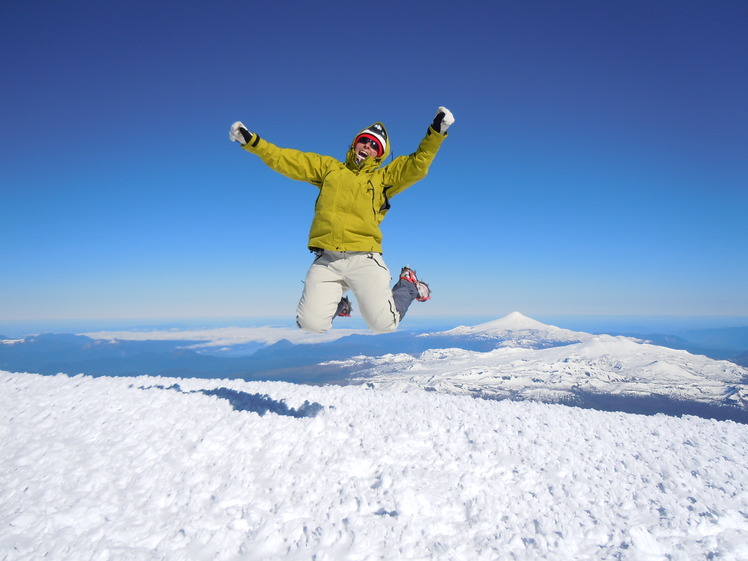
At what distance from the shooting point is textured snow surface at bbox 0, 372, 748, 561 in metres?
3.03

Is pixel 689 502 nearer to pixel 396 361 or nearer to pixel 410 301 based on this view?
pixel 410 301

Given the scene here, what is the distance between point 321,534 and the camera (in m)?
3.07

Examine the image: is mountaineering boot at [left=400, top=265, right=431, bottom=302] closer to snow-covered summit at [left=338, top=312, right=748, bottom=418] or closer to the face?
the face

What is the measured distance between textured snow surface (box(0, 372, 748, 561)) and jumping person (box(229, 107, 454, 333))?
1764 mm

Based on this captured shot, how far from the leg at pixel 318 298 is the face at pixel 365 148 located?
1.53 meters

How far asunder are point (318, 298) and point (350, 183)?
63.8 inches

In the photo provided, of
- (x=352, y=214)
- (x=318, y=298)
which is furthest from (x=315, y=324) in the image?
(x=352, y=214)

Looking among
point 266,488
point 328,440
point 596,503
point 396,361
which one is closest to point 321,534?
point 266,488

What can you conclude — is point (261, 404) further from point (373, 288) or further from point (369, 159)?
point (369, 159)

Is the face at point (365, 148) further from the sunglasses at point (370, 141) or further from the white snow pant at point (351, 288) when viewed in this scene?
the white snow pant at point (351, 288)

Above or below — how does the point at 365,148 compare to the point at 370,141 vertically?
below

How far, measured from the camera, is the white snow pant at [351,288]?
4.78 metres

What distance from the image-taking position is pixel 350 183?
478 centimetres

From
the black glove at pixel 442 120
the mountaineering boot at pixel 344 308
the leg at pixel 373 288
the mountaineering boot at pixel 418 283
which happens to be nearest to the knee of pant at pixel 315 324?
the mountaineering boot at pixel 344 308
